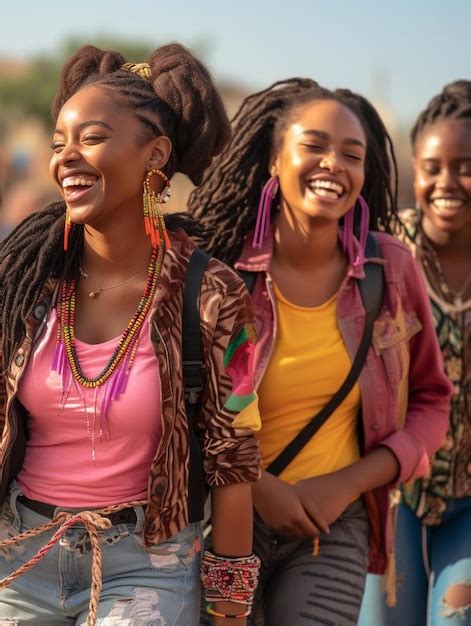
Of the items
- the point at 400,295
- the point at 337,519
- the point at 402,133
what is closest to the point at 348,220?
the point at 400,295

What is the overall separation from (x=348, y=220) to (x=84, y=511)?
1.81 metres

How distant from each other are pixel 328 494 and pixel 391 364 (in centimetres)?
58

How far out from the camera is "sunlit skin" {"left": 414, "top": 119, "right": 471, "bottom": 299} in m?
5.14

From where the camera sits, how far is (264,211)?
14.6ft

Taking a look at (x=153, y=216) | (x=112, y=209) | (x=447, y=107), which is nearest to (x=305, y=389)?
(x=153, y=216)

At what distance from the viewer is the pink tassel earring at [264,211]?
4418 millimetres

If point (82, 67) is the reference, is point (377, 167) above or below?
below

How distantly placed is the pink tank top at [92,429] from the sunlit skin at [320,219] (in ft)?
2.97

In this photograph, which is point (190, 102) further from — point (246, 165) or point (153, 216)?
point (246, 165)

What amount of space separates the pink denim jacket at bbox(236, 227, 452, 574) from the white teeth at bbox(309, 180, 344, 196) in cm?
29

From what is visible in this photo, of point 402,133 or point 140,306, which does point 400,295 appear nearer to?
point 140,306

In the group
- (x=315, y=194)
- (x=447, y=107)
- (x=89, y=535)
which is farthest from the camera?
(x=447, y=107)

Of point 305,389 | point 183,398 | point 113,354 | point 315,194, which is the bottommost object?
point 305,389

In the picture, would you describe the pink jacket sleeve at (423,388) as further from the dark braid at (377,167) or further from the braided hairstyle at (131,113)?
the braided hairstyle at (131,113)
